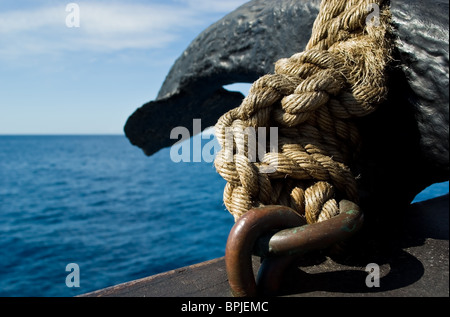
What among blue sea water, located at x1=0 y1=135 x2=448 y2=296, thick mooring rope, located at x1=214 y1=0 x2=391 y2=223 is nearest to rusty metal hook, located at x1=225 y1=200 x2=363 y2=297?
thick mooring rope, located at x1=214 y1=0 x2=391 y2=223

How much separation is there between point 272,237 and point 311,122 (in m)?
0.50

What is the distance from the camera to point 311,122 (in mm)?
1403

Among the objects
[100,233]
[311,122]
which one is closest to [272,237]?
[311,122]

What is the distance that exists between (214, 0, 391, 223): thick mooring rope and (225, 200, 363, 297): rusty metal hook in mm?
164

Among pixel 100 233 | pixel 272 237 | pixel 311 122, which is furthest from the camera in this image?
pixel 100 233

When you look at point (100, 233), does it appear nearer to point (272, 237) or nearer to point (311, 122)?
point (311, 122)

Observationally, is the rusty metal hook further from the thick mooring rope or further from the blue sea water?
the blue sea water

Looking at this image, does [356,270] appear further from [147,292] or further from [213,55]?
[213,55]

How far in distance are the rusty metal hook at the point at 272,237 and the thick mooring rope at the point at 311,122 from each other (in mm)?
164

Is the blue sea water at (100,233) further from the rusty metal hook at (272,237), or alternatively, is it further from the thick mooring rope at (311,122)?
the rusty metal hook at (272,237)

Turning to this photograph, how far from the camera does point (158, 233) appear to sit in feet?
45.9

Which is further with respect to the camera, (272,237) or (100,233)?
(100,233)

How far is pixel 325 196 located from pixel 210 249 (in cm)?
1078

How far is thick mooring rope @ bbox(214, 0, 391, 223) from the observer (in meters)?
1.27
